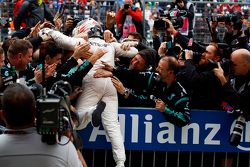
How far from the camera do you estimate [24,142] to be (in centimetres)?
347

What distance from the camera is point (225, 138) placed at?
22.7 feet

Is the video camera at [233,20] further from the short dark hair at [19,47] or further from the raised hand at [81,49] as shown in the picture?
the short dark hair at [19,47]

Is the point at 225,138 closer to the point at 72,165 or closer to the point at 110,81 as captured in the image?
the point at 110,81

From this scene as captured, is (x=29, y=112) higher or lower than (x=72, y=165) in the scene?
higher

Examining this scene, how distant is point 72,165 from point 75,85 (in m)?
3.13

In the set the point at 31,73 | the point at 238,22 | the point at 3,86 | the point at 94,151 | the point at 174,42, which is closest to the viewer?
the point at 3,86

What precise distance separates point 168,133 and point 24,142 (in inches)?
141

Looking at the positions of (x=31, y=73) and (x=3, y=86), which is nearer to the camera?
(x=3, y=86)

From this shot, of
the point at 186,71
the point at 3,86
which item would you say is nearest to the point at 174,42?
the point at 186,71

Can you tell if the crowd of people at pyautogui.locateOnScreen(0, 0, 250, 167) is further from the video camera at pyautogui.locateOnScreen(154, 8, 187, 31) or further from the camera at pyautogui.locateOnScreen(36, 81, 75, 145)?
the camera at pyautogui.locateOnScreen(36, 81, 75, 145)

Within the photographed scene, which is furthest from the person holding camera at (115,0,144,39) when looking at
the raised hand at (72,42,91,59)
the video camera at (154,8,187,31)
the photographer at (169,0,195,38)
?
the raised hand at (72,42,91,59)

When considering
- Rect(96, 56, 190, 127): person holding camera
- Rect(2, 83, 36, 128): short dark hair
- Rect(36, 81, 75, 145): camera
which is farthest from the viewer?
Rect(96, 56, 190, 127): person holding camera

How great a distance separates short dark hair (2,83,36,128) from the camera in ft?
11.3

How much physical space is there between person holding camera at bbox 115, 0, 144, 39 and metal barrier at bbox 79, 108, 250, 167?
4.13 m
